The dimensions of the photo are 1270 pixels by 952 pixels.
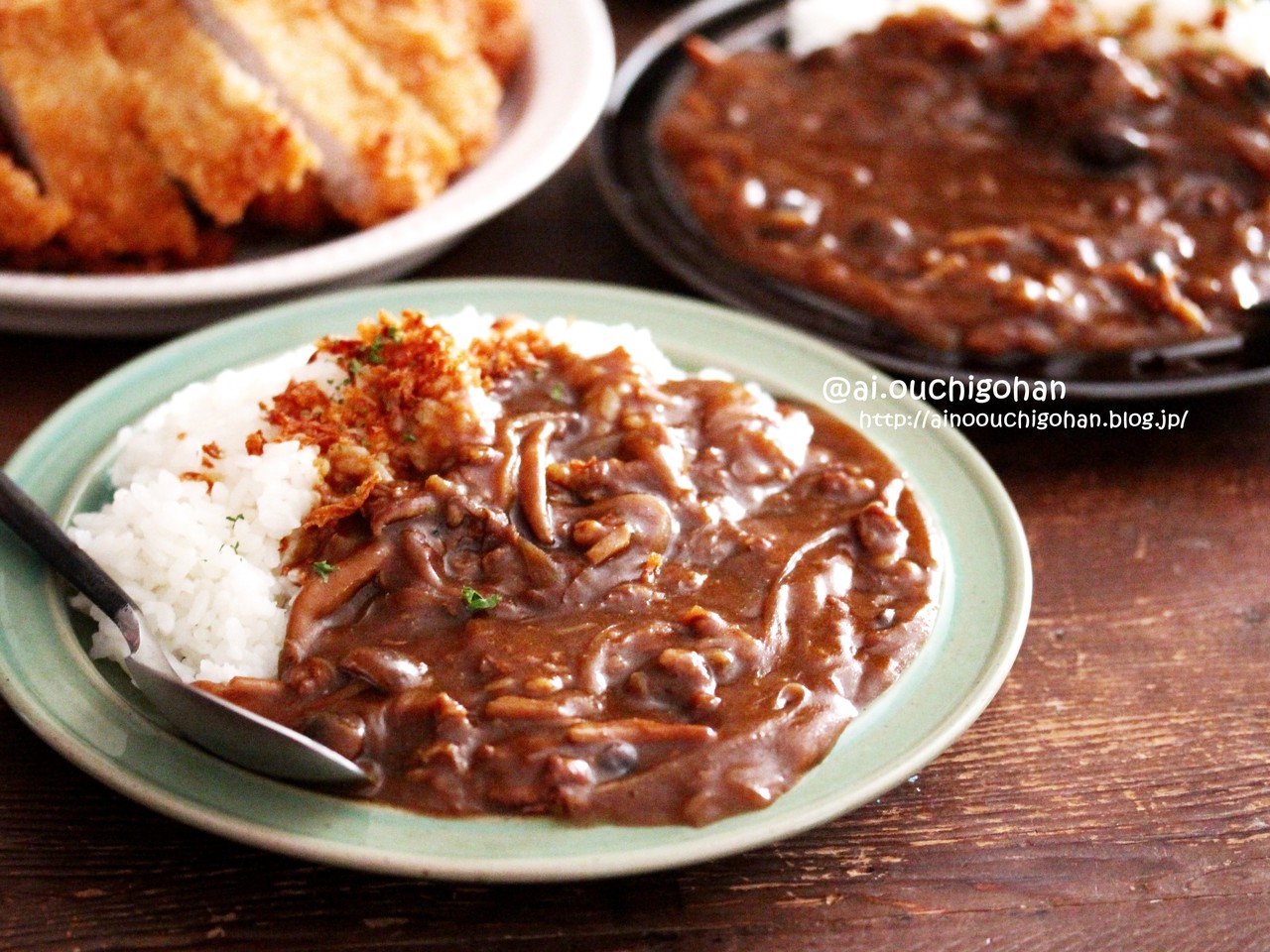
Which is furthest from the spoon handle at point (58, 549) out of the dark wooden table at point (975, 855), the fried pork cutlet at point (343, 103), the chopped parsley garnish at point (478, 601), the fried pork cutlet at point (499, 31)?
the fried pork cutlet at point (499, 31)

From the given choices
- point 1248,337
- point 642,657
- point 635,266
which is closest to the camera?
point 642,657

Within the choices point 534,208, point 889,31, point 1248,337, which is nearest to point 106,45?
point 534,208

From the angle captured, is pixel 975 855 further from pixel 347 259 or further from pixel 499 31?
pixel 499 31

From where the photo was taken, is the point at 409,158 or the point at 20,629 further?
the point at 409,158

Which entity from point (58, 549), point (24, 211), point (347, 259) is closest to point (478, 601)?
point (58, 549)

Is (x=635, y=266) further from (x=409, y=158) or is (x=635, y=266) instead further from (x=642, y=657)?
(x=642, y=657)

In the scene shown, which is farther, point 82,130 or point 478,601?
point 82,130
